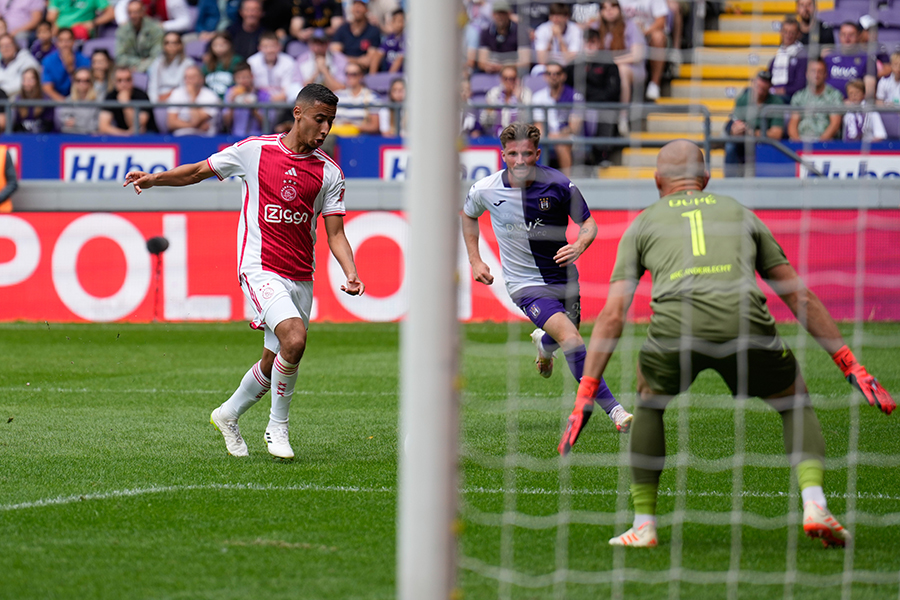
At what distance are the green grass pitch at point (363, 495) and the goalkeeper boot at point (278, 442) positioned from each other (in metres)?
0.09

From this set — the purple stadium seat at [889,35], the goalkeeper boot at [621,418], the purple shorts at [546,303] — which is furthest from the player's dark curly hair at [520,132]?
the purple stadium seat at [889,35]

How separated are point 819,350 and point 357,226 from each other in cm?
571

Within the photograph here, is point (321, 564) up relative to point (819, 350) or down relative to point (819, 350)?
up

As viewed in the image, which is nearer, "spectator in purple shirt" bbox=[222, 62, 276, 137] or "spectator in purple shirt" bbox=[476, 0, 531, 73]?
"spectator in purple shirt" bbox=[476, 0, 531, 73]

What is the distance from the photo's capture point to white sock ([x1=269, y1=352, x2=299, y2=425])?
264 inches

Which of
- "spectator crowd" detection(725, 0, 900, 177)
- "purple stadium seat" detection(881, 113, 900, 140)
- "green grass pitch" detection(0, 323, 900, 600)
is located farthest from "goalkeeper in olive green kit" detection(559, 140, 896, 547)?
"purple stadium seat" detection(881, 113, 900, 140)

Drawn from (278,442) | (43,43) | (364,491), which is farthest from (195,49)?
(364,491)

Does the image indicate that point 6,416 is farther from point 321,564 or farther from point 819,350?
point 819,350

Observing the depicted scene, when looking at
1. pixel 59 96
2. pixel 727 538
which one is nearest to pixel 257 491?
pixel 727 538

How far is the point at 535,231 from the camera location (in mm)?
7879

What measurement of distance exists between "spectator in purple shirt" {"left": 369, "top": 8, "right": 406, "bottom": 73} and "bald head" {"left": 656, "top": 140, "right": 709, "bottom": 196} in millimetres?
11917

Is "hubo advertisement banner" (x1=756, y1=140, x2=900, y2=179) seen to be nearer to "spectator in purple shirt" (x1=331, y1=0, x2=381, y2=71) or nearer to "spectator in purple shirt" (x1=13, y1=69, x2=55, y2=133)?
"spectator in purple shirt" (x1=331, y1=0, x2=381, y2=71)

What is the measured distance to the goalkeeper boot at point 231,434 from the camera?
6855 millimetres

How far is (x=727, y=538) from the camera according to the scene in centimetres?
506
